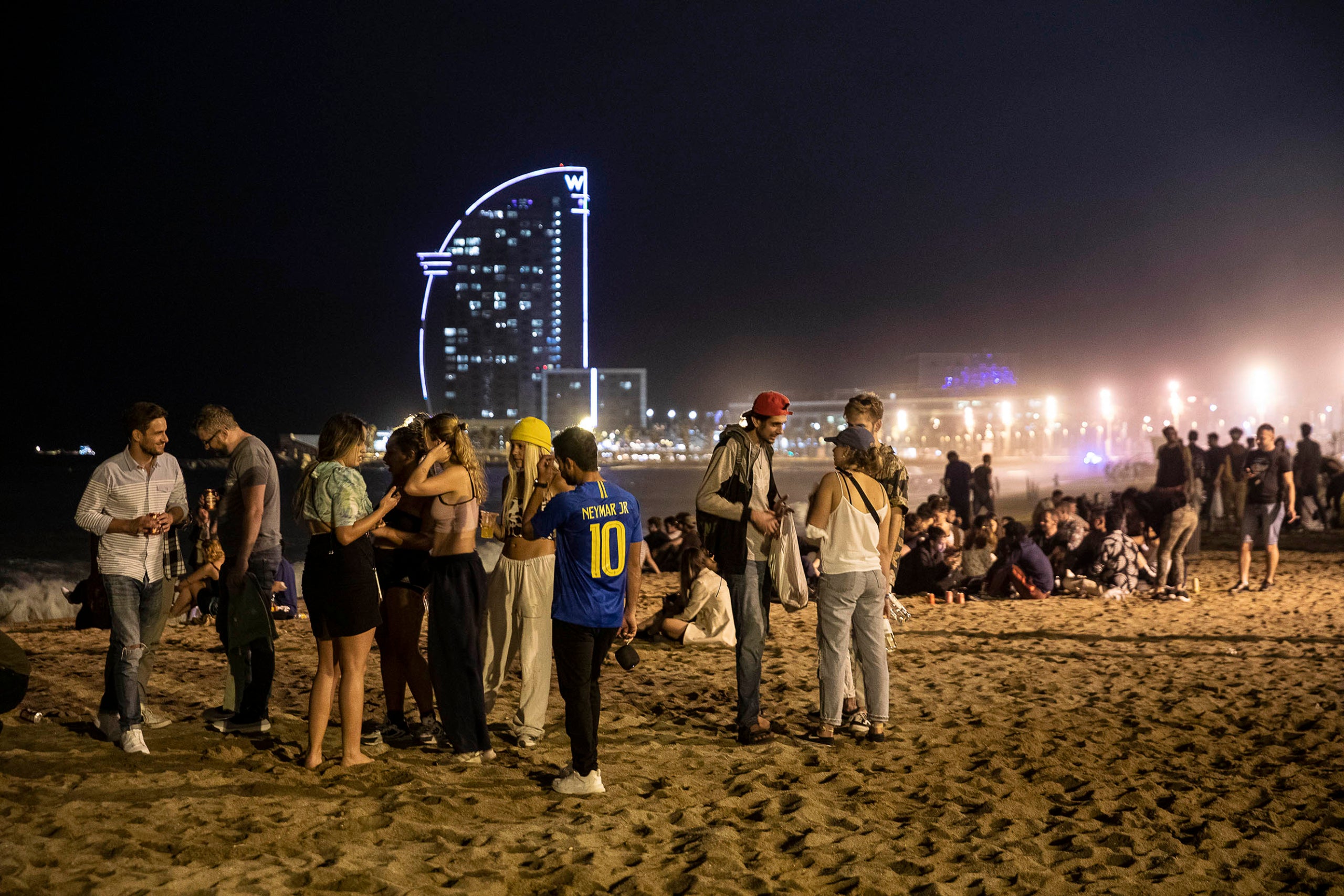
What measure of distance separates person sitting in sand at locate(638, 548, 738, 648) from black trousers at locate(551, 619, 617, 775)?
12.5 ft

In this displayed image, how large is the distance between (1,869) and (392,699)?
6.36ft

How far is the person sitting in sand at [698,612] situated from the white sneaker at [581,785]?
12.5 feet

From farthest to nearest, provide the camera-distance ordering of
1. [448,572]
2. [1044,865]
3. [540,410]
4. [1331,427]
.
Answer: [540,410] → [1331,427] → [448,572] → [1044,865]

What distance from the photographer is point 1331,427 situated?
89.8m

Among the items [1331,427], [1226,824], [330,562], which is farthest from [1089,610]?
[1331,427]

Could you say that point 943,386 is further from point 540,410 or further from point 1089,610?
point 1089,610

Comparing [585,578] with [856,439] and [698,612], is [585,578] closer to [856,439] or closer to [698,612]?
[856,439]

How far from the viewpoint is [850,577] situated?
508 cm

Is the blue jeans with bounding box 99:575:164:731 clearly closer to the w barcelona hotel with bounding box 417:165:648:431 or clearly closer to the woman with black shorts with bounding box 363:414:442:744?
the woman with black shorts with bounding box 363:414:442:744

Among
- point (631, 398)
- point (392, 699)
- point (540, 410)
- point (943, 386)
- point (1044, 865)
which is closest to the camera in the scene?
point (1044, 865)

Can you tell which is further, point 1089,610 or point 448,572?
point 1089,610

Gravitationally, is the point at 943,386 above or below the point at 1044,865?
above

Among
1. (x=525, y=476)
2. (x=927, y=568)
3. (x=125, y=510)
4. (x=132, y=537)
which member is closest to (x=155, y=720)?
(x=132, y=537)

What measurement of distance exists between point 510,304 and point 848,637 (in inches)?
5521
